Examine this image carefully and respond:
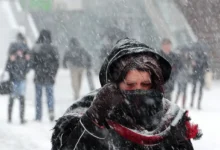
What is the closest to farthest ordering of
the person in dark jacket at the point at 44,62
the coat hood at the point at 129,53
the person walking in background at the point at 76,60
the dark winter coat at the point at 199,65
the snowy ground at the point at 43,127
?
the coat hood at the point at 129,53, the snowy ground at the point at 43,127, the person in dark jacket at the point at 44,62, the dark winter coat at the point at 199,65, the person walking in background at the point at 76,60

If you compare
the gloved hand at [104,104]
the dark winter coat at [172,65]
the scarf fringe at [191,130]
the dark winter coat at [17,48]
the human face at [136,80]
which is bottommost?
the scarf fringe at [191,130]

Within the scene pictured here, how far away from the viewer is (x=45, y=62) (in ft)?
30.8

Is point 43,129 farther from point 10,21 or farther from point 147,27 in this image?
point 10,21

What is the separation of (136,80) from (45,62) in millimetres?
7075

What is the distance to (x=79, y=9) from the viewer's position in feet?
71.0

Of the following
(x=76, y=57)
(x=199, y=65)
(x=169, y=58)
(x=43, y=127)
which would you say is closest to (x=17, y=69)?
(x=43, y=127)

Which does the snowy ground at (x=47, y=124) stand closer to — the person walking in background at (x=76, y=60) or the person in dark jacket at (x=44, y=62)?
the person walking in background at (x=76, y=60)

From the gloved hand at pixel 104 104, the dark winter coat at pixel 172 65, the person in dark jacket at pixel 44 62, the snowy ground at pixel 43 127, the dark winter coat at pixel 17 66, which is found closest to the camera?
the gloved hand at pixel 104 104

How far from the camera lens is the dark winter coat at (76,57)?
12.6 metres

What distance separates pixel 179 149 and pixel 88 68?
34.8 feet

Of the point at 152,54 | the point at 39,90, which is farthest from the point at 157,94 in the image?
the point at 39,90

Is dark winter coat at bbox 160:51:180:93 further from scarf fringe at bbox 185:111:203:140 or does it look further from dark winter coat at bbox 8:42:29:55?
scarf fringe at bbox 185:111:203:140

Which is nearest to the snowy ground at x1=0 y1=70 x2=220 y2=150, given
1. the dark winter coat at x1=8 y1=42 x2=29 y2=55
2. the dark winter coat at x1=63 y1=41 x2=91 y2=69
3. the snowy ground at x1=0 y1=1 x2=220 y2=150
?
the snowy ground at x1=0 y1=1 x2=220 y2=150

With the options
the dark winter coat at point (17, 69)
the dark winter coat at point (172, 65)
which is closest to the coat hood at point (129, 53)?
the dark winter coat at point (172, 65)
